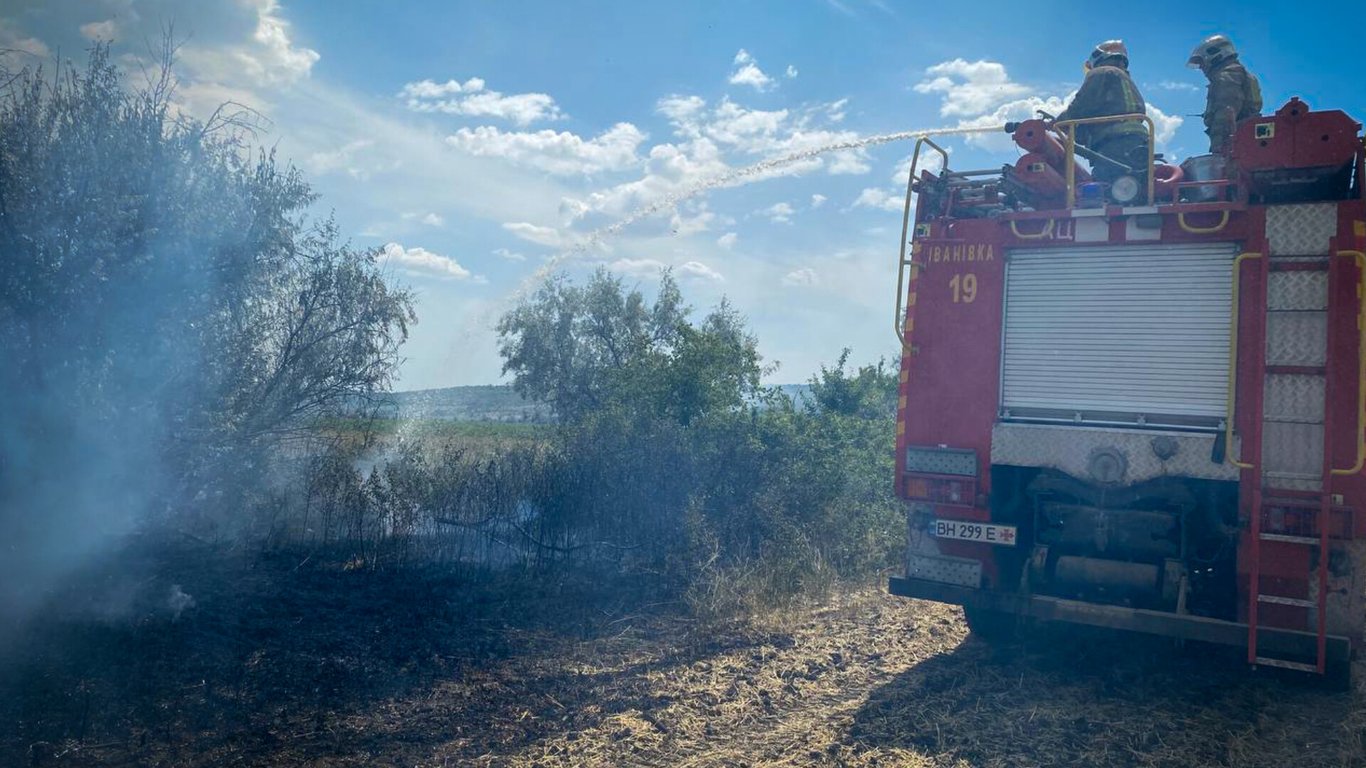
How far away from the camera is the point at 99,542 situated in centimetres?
782

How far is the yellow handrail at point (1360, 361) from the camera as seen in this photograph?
208 inches

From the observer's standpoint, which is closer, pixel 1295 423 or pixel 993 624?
pixel 1295 423

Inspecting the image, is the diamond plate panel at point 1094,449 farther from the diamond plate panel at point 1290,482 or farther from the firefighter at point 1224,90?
the firefighter at point 1224,90

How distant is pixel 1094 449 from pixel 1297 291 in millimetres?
1535

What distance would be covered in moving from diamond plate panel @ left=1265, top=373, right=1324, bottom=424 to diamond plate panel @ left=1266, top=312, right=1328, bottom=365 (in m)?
0.11

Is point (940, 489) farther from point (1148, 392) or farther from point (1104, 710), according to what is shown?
point (1104, 710)

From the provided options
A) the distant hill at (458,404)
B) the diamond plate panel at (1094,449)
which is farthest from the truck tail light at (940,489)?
the distant hill at (458,404)

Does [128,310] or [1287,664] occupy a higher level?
[128,310]

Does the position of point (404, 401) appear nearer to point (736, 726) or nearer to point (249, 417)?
point (249, 417)

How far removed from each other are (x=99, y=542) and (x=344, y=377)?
2848 mm

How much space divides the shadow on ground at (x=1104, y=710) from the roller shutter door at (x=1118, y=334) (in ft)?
6.21

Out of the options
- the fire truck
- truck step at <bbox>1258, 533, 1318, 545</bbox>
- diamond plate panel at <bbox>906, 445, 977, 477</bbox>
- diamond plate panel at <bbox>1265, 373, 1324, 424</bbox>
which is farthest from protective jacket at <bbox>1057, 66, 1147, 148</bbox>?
truck step at <bbox>1258, 533, 1318, 545</bbox>

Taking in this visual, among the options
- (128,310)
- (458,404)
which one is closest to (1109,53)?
(128,310)

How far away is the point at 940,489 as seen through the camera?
257 inches
